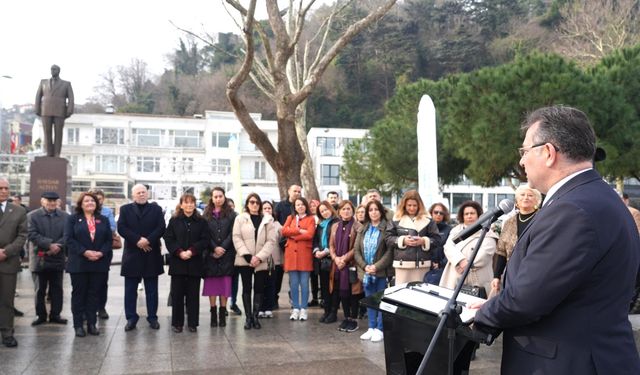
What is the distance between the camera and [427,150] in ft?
40.6

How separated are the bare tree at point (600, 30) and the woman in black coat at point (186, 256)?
25749 millimetres

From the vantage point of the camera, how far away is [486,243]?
688 cm

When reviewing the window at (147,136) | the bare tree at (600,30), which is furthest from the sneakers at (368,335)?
the window at (147,136)

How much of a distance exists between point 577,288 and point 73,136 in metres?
66.3

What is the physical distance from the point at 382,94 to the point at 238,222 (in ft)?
181

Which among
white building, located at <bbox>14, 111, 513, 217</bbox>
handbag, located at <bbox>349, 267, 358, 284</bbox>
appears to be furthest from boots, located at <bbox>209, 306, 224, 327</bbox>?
white building, located at <bbox>14, 111, 513, 217</bbox>

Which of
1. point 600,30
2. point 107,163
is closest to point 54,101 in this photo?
point 600,30

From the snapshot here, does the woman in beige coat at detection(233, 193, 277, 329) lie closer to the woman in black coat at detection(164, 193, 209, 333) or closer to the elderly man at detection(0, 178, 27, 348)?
the woman in black coat at detection(164, 193, 209, 333)

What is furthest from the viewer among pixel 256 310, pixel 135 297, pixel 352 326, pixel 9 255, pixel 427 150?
pixel 427 150

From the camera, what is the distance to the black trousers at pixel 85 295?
7668mm

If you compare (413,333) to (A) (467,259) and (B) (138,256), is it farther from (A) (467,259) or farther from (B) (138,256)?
(B) (138,256)

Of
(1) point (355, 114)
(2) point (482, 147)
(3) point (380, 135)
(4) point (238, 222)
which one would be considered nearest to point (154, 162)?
(1) point (355, 114)

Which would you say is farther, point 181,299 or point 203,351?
point 181,299

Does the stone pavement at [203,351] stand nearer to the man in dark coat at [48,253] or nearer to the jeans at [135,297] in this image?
the jeans at [135,297]
